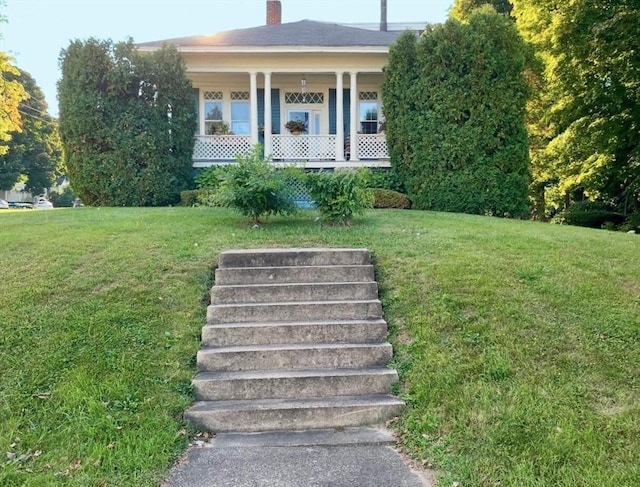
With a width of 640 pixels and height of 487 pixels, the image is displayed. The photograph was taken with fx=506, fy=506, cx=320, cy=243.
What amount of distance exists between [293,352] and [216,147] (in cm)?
1141

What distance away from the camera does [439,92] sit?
40.5 feet

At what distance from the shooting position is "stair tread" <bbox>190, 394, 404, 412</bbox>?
4.00 m

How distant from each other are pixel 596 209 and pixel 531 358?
17837 millimetres

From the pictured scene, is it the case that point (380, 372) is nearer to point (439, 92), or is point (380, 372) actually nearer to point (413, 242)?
point (413, 242)

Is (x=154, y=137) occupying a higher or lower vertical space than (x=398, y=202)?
higher

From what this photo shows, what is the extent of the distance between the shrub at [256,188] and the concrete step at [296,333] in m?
3.44

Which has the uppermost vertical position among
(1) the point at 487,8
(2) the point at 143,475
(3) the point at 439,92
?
(1) the point at 487,8

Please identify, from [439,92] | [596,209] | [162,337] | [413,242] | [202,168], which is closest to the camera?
[162,337]

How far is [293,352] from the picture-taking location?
456 cm

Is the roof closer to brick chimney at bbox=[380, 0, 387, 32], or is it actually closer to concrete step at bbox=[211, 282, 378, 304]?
brick chimney at bbox=[380, 0, 387, 32]

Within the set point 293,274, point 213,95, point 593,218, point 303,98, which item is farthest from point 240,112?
point 593,218

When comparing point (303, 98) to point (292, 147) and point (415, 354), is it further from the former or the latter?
point (415, 354)

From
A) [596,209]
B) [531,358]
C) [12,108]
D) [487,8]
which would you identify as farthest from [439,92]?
[12,108]

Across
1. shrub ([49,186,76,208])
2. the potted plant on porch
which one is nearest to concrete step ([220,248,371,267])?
the potted plant on porch
